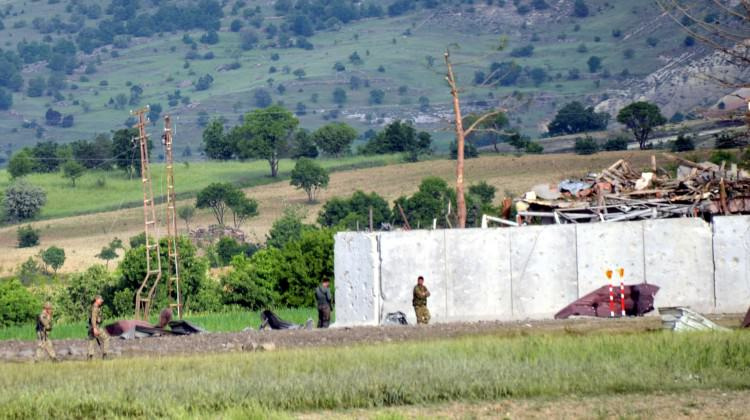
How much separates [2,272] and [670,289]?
69.6 meters

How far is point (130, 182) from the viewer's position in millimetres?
138250

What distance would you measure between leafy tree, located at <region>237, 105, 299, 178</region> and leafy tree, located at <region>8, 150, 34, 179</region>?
2329 cm

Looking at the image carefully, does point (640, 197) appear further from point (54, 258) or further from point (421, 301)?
point (54, 258)

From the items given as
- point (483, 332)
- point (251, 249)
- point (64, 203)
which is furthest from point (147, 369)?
point (64, 203)

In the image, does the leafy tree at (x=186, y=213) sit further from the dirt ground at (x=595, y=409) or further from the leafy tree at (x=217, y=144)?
the dirt ground at (x=595, y=409)

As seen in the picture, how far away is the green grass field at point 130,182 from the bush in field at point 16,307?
214ft

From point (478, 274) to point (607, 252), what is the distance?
331cm

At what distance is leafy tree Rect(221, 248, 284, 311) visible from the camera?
53.1 m

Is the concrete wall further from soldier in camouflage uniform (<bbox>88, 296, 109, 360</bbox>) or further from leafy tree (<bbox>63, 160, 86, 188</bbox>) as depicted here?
leafy tree (<bbox>63, 160, 86, 188</bbox>)

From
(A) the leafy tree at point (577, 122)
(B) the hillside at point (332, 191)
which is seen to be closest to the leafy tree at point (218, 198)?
(B) the hillside at point (332, 191)

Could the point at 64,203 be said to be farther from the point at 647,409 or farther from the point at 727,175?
the point at 647,409

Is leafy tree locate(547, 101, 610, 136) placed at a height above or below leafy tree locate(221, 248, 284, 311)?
above

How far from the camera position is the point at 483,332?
30.6 m

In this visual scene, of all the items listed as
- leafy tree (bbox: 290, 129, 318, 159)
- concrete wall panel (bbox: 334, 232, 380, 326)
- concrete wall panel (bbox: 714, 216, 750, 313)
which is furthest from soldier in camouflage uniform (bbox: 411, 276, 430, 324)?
leafy tree (bbox: 290, 129, 318, 159)
